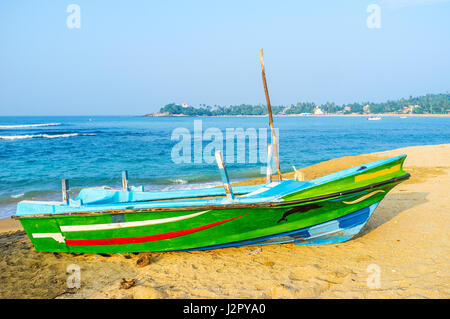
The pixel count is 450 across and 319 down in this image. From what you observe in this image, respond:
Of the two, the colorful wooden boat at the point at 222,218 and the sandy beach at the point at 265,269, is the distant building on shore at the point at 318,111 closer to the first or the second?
the sandy beach at the point at 265,269

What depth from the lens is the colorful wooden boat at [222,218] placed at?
4.63 meters

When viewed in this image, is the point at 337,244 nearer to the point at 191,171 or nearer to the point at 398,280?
the point at 398,280

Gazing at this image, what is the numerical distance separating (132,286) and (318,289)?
2.40 m

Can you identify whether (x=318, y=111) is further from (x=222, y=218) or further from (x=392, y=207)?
(x=222, y=218)

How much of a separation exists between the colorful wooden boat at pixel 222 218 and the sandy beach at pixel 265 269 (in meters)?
0.21

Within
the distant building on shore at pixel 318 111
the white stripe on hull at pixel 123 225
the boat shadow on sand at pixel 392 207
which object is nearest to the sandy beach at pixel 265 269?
the boat shadow on sand at pixel 392 207

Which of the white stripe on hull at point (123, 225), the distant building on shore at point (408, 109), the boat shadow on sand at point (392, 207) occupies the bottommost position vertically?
the boat shadow on sand at point (392, 207)

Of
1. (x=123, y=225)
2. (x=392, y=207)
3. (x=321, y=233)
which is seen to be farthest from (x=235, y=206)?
(x=392, y=207)

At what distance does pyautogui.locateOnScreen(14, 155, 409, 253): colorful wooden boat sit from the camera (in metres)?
4.63

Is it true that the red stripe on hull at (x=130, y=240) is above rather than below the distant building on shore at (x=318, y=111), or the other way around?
below

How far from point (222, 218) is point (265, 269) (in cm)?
94

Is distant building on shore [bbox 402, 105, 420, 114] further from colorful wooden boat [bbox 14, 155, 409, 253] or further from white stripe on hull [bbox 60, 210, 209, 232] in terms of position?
white stripe on hull [bbox 60, 210, 209, 232]
